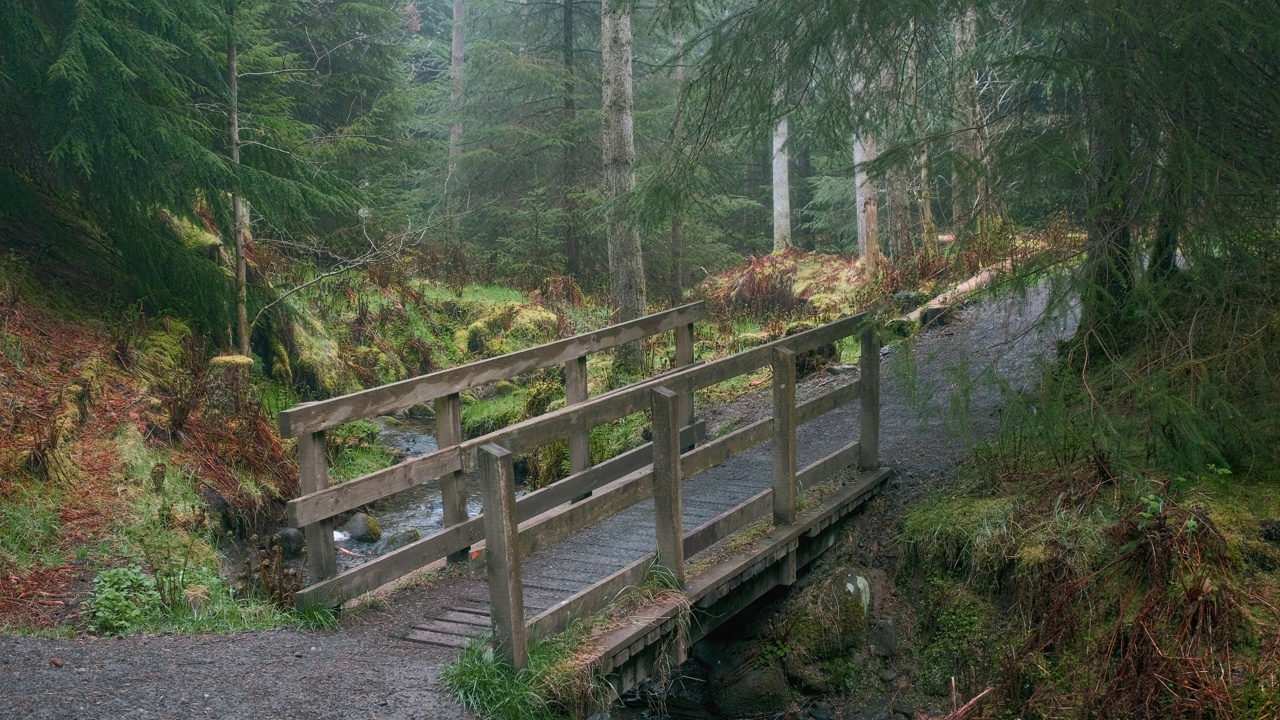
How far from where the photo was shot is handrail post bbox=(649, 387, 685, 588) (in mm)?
5508

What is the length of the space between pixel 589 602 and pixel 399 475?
4.93 ft

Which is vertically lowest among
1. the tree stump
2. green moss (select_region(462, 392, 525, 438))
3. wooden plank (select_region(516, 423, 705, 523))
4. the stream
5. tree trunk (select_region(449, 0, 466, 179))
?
the stream

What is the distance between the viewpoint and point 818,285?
18.2m

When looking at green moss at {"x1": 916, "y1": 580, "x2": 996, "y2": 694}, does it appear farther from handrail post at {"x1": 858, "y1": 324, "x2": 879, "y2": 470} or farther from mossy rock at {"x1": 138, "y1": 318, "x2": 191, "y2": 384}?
mossy rock at {"x1": 138, "y1": 318, "x2": 191, "y2": 384}

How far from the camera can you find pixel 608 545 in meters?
6.44

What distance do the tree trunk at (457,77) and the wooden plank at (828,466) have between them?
48.7ft

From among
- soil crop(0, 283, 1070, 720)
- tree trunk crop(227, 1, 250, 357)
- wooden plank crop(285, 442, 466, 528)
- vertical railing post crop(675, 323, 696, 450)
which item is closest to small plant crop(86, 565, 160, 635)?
soil crop(0, 283, 1070, 720)

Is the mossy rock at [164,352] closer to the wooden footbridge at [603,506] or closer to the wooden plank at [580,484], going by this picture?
the wooden footbridge at [603,506]

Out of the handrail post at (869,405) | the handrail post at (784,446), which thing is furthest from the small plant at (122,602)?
the handrail post at (869,405)

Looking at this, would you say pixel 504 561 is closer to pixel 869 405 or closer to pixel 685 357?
pixel 869 405

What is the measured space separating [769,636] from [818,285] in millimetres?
11986

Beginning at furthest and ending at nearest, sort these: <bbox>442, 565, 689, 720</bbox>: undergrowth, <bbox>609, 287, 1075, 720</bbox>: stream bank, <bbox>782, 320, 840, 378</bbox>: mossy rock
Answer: <bbox>782, 320, 840, 378</bbox>: mossy rock
<bbox>609, 287, 1075, 720</bbox>: stream bank
<bbox>442, 565, 689, 720</bbox>: undergrowth

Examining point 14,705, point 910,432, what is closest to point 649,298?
point 910,432

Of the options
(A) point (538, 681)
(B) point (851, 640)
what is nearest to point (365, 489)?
(A) point (538, 681)
